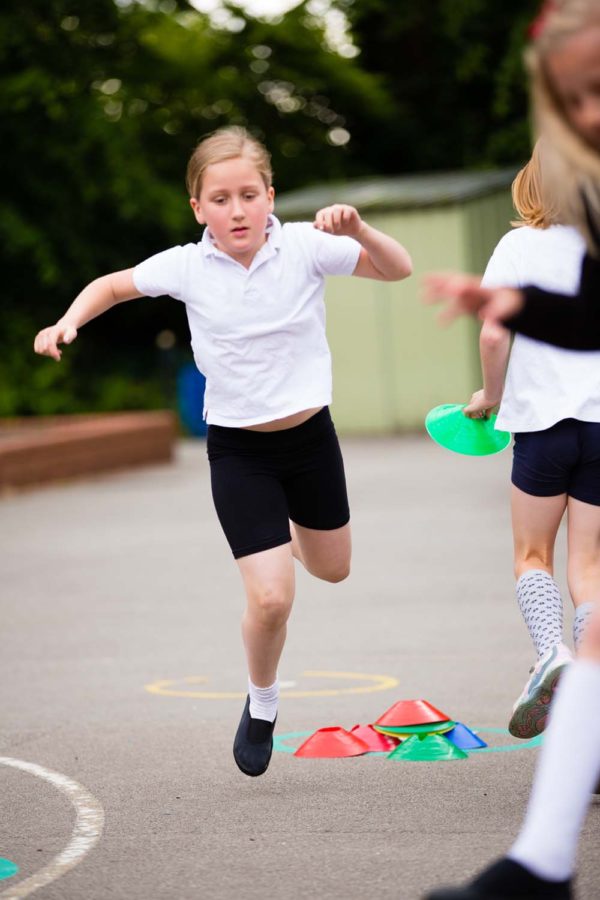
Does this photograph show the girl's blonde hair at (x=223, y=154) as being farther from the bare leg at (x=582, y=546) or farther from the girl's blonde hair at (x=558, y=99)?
the girl's blonde hair at (x=558, y=99)

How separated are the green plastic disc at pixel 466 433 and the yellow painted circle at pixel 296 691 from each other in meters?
1.65

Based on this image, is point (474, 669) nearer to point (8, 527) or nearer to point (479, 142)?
point (8, 527)

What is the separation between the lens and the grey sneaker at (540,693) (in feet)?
15.4

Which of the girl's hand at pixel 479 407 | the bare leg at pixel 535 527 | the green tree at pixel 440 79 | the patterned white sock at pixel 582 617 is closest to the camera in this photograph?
the patterned white sock at pixel 582 617

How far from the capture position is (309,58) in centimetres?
3069

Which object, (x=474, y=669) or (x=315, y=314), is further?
(x=474, y=669)

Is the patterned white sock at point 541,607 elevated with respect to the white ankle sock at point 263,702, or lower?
elevated

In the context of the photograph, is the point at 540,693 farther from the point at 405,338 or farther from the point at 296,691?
the point at 405,338

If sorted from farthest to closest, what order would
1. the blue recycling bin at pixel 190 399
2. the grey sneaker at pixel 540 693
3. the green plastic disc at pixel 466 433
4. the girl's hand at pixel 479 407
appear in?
the blue recycling bin at pixel 190 399
the green plastic disc at pixel 466 433
the girl's hand at pixel 479 407
the grey sneaker at pixel 540 693

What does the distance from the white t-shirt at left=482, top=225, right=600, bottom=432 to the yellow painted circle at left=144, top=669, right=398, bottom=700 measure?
2166 millimetres

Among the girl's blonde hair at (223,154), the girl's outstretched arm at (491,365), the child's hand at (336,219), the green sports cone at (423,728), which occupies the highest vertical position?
the girl's blonde hair at (223,154)

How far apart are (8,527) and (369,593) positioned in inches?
206

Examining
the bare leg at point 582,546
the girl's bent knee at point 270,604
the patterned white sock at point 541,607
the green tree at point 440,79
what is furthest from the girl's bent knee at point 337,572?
the green tree at point 440,79

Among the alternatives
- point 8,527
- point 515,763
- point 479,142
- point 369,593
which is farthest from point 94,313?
point 479,142
